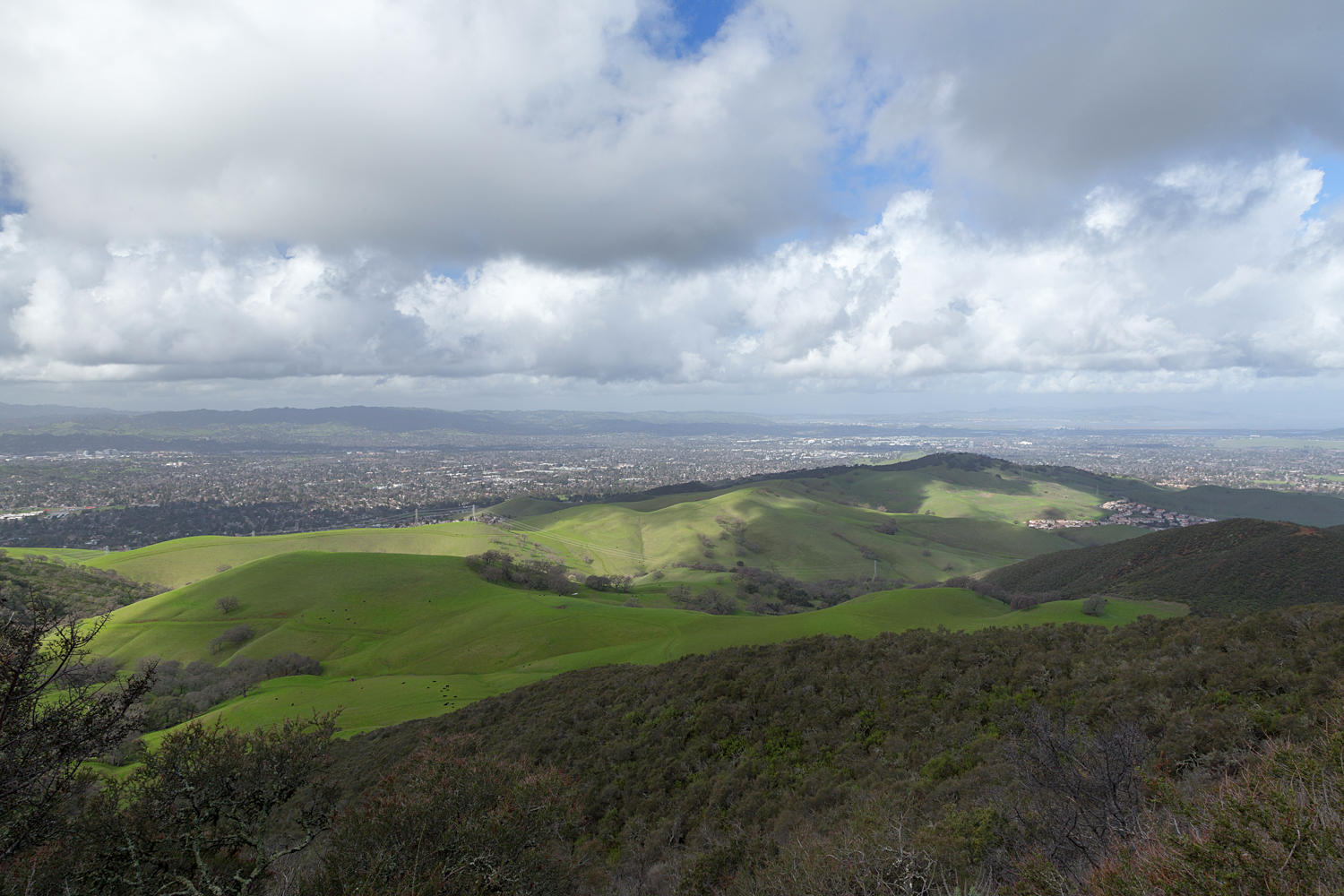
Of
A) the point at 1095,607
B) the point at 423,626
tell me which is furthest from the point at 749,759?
the point at 423,626

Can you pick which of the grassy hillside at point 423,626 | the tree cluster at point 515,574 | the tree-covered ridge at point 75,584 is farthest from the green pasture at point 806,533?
the tree-covered ridge at point 75,584

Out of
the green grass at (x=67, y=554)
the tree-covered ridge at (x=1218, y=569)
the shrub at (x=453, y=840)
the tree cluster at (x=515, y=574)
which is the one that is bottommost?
the green grass at (x=67, y=554)

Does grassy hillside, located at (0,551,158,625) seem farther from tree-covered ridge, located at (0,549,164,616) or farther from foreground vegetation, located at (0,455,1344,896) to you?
foreground vegetation, located at (0,455,1344,896)

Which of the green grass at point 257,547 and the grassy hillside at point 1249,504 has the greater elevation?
the grassy hillside at point 1249,504

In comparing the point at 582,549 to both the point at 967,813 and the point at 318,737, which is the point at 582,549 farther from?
the point at 967,813

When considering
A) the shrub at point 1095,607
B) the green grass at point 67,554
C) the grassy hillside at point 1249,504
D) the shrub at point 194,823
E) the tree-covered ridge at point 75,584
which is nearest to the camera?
the shrub at point 194,823

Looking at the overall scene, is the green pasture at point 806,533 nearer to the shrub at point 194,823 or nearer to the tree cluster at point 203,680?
the tree cluster at point 203,680

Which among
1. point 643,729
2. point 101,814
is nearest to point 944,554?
point 643,729
